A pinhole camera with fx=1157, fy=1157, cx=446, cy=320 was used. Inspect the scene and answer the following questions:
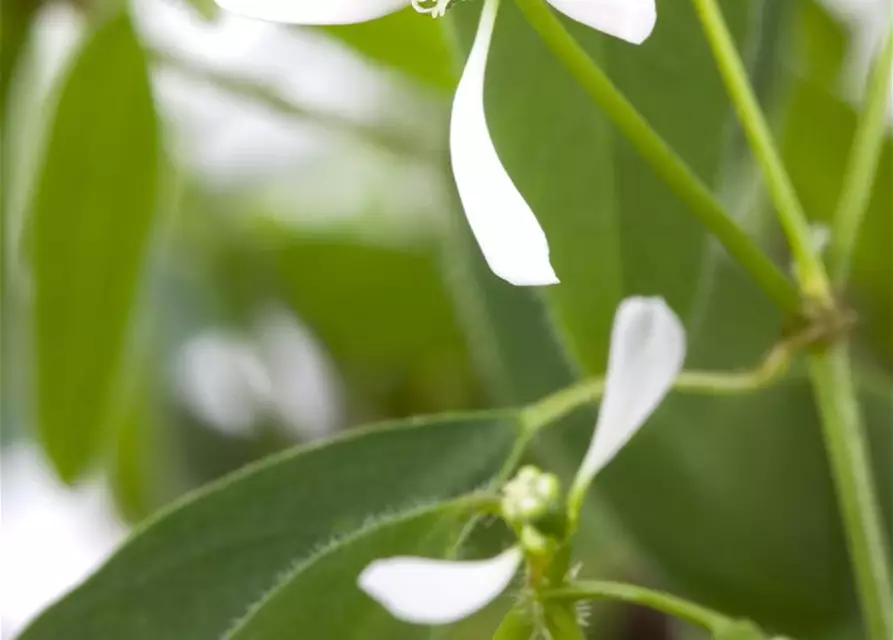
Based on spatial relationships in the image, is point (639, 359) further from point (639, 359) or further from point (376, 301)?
point (376, 301)

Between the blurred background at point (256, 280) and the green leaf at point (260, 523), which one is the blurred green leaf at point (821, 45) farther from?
the green leaf at point (260, 523)

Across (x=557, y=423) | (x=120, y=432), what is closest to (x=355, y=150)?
(x=120, y=432)

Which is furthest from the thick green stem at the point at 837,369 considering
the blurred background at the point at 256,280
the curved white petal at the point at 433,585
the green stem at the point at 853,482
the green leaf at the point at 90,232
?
the green leaf at the point at 90,232

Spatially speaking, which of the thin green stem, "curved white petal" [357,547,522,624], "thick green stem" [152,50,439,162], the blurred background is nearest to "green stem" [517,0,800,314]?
the thin green stem

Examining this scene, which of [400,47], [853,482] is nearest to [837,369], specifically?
[853,482]

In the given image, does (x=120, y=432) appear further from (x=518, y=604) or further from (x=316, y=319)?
(x=518, y=604)

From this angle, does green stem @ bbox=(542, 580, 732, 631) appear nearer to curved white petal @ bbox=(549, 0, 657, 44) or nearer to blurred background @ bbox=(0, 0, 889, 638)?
curved white petal @ bbox=(549, 0, 657, 44)
